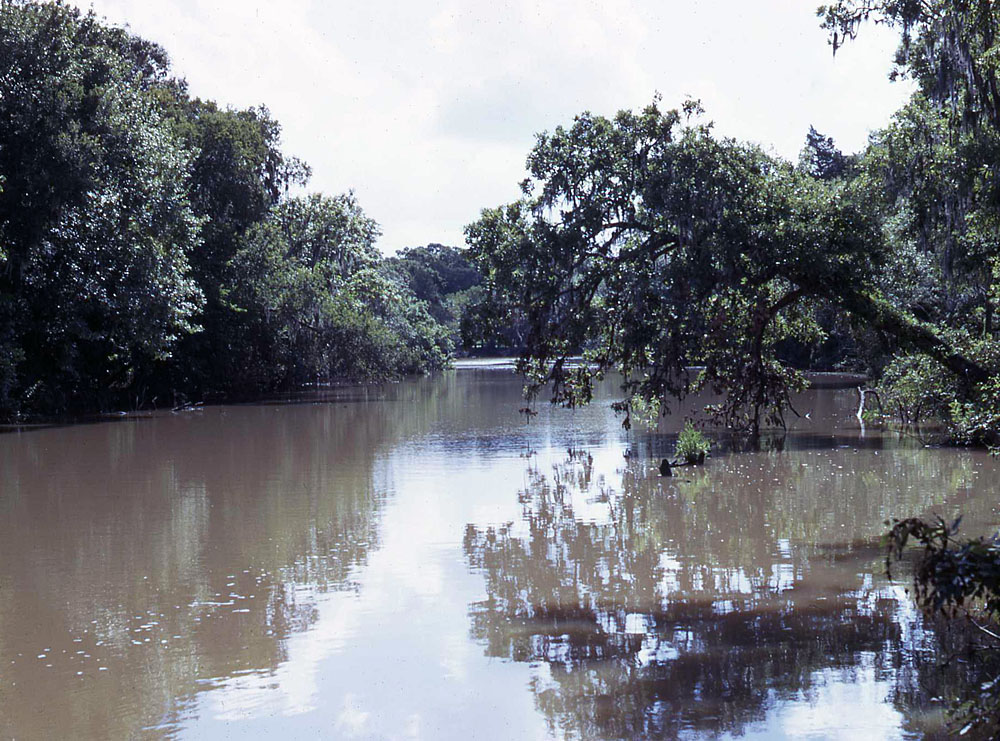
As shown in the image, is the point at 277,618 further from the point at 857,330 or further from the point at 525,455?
the point at 857,330

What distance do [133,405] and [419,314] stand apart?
124 ft

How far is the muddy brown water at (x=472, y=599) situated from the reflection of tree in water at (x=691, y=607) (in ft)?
0.11

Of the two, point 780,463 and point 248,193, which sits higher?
point 248,193

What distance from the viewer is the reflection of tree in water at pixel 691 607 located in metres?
6.64

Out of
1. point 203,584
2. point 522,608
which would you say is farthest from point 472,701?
point 203,584

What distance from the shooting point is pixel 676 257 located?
66.0 feet

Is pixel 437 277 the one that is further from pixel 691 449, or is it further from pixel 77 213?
pixel 691 449

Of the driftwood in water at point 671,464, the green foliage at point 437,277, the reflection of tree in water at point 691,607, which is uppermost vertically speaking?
the green foliage at point 437,277

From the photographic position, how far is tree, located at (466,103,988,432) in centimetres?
1967

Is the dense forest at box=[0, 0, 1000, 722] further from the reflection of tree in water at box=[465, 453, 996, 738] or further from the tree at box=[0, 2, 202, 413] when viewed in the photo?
the reflection of tree in water at box=[465, 453, 996, 738]

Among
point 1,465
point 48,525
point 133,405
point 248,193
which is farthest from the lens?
point 248,193

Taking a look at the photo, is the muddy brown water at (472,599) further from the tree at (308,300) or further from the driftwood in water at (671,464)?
the tree at (308,300)

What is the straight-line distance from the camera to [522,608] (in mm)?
9188

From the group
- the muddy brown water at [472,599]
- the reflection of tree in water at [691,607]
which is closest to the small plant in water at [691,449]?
the muddy brown water at [472,599]
